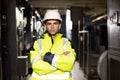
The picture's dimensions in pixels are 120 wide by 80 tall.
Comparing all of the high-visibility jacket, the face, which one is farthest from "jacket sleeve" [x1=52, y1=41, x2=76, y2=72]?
the face

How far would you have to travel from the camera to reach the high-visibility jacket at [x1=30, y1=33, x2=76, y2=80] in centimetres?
263

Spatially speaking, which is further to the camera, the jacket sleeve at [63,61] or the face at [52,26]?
the face at [52,26]

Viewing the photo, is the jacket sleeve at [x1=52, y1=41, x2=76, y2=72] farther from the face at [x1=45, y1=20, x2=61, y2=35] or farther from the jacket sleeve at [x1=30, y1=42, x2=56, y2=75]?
the face at [x1=45, y1=20, x2=61, y2=35]

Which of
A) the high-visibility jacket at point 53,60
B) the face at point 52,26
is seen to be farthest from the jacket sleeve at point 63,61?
the face at point 52,26

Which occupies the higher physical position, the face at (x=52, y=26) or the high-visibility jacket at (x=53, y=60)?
the face at (x=52, y=26)

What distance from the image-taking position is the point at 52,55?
2670mm

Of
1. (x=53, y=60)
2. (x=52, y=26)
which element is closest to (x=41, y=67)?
(x=53, y=60)

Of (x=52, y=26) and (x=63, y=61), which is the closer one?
(x=63, y=61)

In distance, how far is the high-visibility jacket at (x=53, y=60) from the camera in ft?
8.64

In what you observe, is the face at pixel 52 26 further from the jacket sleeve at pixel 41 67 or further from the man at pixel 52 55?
the jacket sleeve at pixel 41 67

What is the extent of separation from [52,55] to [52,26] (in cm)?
27

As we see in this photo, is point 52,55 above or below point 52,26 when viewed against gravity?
below

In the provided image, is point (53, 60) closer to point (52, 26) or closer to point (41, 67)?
point (41, 67)

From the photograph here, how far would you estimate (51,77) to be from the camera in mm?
2689
